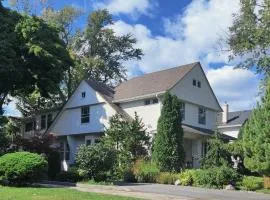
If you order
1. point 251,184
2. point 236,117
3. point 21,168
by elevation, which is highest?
point 236,117

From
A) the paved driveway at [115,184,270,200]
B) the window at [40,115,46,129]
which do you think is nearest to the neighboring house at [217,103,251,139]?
the window at [40,115,46,129]

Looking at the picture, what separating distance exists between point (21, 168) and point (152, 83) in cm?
2093

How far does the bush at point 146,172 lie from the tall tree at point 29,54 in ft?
36.3

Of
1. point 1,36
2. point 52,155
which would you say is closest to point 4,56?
point 1,36

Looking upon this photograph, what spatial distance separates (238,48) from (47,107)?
25.6m

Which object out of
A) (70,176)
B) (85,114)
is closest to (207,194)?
(70,176)

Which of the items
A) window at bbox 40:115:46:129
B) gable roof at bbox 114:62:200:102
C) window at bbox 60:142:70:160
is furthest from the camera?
window at bbox 40:115:46:129

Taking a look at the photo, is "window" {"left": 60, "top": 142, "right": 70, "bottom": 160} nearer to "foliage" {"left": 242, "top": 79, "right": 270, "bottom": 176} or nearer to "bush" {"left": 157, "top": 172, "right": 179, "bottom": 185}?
"bush" {"left": 157, "top": 172, "right": 179, "bottom": 185}

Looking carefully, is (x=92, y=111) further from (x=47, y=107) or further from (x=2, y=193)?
(x=2, y=193)

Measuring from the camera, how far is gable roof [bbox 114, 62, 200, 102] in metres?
41.3

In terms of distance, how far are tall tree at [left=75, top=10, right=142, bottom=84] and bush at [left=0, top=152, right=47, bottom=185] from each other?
120ft

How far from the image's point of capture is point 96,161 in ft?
96.2

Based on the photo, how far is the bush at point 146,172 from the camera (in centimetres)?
3225

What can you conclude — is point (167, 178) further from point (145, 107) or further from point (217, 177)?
point (145, 107)
